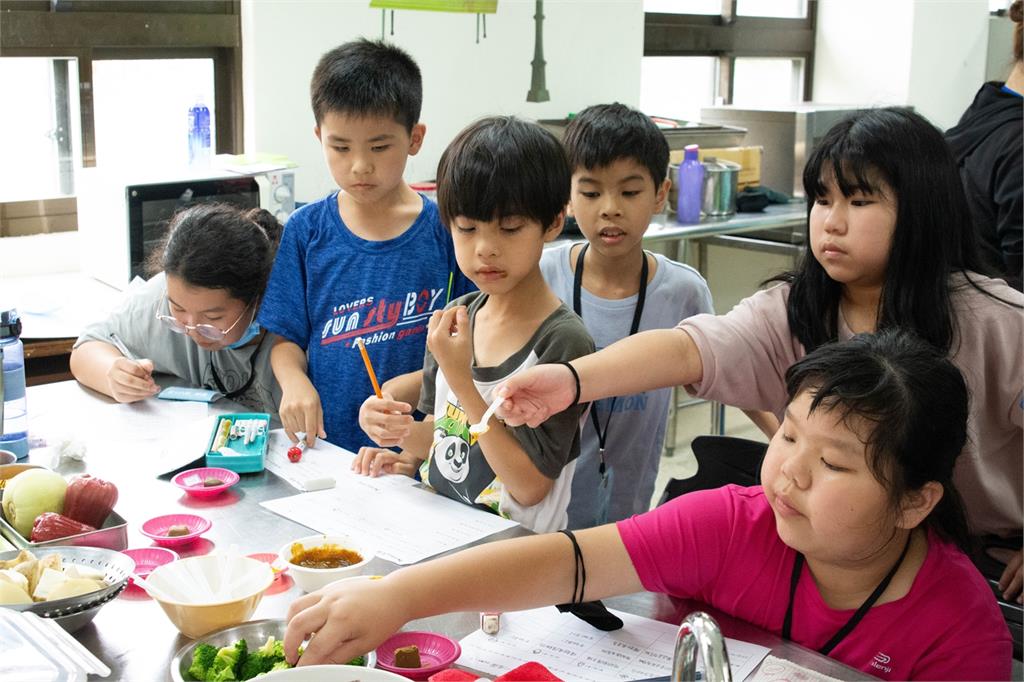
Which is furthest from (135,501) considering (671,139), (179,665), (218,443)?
(671,139)

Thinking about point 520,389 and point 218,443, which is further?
point 218,443

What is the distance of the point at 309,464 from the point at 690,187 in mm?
2487

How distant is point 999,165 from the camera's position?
231 cm

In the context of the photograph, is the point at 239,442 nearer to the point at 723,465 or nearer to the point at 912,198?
the point at 723,465

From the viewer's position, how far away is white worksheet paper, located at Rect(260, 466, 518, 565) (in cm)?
144

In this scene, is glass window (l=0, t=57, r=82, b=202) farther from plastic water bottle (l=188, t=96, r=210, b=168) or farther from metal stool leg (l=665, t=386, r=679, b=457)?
metal stool leg (l=665, t=386, r=679, b=457)

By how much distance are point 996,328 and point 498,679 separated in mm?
892

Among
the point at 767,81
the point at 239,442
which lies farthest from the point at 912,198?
the point at 767,81

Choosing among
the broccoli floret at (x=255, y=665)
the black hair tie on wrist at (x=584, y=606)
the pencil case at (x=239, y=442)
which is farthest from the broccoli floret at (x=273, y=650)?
the pencil case at (x=239, y=442)

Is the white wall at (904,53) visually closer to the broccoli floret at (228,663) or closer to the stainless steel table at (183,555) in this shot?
the stainless steel table at (183,555)

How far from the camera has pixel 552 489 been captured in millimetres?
1610

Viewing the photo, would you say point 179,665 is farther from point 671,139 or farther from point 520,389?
point 671,139

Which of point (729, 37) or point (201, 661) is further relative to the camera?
point (729, 37)

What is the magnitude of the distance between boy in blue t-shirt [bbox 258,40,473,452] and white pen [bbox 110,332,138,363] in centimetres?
34
